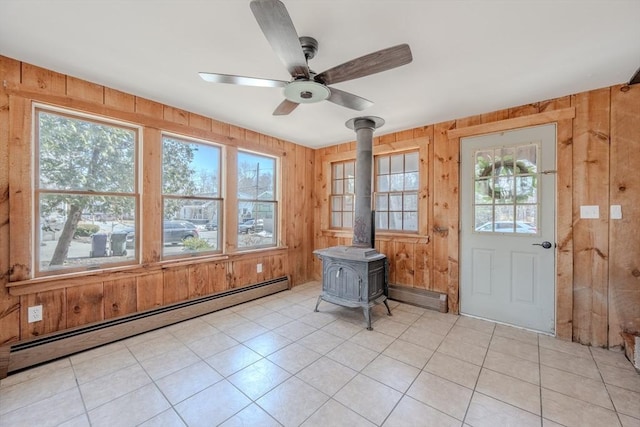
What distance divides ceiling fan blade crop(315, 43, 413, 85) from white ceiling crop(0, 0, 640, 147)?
0.86ft

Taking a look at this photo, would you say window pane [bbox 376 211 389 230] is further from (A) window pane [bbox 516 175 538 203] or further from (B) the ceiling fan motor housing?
(B) the ceiling fan motor housing

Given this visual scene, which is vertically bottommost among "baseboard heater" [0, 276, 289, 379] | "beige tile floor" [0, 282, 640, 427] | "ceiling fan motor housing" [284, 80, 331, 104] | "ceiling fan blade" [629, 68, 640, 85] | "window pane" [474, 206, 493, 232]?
"beige tile floor" [0, 282, 640, 427]

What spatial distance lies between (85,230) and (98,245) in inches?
7.1

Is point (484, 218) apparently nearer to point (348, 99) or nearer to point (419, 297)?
point (419, 297)

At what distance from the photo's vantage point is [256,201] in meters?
4.04

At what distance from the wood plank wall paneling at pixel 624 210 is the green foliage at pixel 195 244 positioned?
436cm

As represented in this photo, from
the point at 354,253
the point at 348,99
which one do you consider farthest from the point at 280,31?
the point at 354,253

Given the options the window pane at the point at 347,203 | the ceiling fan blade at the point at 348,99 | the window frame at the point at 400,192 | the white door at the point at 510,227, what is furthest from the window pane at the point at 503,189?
the window pane at the point at 347,203

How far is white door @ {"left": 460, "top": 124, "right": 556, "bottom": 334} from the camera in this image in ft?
9.18

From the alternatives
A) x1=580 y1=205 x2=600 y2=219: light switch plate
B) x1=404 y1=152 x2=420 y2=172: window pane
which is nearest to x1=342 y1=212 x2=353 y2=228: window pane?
x1=404 y1=152 x2=420 y2=172: window pane

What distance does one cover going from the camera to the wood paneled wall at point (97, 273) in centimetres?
213

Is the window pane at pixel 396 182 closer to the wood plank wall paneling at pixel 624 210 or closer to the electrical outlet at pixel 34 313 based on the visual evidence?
the wood plank wall paneling at pixel 624 210

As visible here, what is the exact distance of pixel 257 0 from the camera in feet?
3.80

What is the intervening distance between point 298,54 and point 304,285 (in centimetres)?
375
